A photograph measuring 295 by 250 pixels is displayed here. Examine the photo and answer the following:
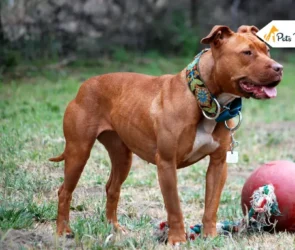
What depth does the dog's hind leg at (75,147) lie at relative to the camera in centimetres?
625

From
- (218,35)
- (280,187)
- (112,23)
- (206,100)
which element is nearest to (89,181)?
(280,187)

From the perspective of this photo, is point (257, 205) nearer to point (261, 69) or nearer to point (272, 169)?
point (272, 169)

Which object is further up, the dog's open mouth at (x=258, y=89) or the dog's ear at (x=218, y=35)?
the dog's ear at (x=218, y=35)

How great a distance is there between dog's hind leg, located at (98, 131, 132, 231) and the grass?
19 cm

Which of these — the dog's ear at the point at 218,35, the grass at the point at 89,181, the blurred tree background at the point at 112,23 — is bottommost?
the grass at the point at 89,181

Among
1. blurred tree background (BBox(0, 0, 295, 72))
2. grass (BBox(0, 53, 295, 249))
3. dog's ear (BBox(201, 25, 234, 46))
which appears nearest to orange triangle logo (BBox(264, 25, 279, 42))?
dog's ear (BBox(201, 25, 234, 46))

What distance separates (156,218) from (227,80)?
2028mm

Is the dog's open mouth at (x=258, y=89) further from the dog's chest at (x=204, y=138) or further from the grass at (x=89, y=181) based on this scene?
the grass at (x=89, y=181)

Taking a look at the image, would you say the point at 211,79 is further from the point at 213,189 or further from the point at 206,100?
the point at 213,189

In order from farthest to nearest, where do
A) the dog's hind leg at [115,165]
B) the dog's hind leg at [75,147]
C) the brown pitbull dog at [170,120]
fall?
1. the dog's hind leg at [115,165]
2. the dog's hind leg at [75,147]
3. the brown pitbull dog at [170,120]

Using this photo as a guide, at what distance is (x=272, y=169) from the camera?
20.4 ft

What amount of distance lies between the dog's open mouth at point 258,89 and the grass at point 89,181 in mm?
1128

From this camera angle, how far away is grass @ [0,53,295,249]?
17.9 ft

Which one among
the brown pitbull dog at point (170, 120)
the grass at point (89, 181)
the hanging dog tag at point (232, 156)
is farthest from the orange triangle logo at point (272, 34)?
the grass at point (89, 181)
